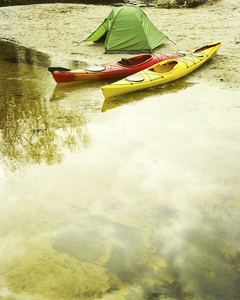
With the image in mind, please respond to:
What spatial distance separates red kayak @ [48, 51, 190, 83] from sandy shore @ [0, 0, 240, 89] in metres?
1.11

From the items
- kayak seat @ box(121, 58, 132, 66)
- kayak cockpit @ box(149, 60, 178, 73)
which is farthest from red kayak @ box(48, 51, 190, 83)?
kayak cockpit @ box(149, 60, 178, 73)

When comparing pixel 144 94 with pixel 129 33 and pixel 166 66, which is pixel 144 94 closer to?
pixel 166 66

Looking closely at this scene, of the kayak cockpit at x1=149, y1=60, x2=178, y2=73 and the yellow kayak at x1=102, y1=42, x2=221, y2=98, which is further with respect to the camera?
the kayak cockpit at x1=149, y1=60, x2=178, y2=73

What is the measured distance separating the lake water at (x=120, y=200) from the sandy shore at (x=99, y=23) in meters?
2.20

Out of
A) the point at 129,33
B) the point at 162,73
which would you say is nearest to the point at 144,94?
the point at 162,73

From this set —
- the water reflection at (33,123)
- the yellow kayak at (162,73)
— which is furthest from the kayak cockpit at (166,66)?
the water reflection at (33,123)

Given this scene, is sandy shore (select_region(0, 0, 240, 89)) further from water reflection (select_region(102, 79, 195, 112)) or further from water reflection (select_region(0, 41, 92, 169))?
water reflection (select_region(0, 41, 92, 169))

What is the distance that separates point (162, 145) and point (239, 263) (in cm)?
190

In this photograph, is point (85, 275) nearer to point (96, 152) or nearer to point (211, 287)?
point (211, 287)

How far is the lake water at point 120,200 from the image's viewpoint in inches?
74.8

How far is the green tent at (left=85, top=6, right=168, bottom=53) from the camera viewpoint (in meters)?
7.84

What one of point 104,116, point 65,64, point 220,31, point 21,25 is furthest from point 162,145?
point 21,25

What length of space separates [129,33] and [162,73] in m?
2.99

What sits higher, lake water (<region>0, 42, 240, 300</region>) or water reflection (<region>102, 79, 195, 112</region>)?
water reflection (<region>102, 79, 195, 112</region>)
